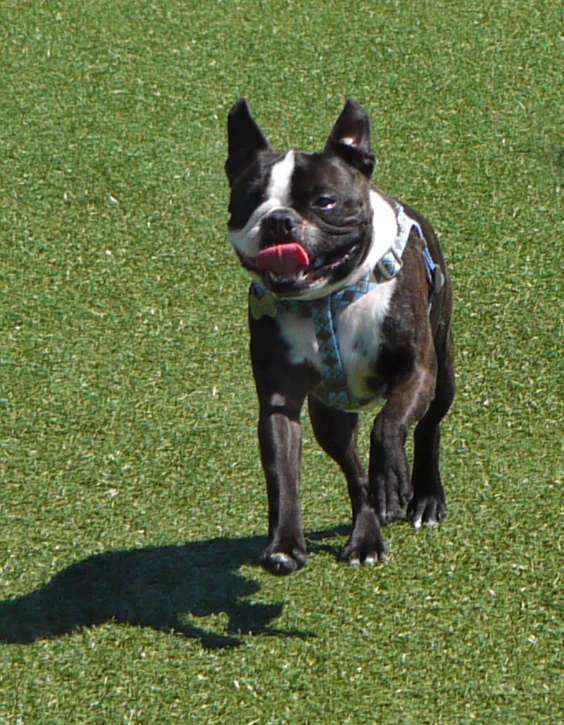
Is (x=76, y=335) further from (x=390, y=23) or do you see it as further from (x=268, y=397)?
(x=390, y=23)

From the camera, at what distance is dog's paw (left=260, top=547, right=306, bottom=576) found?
4133 millimetres

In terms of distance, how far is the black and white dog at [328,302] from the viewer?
4195 millimetres

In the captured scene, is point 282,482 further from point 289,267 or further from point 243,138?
point 243,138

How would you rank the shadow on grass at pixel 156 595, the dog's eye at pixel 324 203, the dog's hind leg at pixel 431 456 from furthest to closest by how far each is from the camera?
1. the dog's hind leg at pixel 431 456
2. the shadow on grass at pixel 156 595
3. the dog's eye at pixel 324 203

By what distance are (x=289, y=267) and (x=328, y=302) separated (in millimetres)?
302

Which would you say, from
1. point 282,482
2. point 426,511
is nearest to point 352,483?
point 426,511

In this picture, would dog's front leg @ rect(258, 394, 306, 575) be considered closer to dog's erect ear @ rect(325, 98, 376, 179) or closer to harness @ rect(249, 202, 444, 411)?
harness @ rect(249, 202, 444, 411)

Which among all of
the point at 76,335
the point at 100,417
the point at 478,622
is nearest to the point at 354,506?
the point at 478,622

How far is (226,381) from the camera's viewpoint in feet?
21.3

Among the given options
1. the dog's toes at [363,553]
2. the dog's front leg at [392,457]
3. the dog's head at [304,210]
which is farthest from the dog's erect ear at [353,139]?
the dog's toes at [363,553]

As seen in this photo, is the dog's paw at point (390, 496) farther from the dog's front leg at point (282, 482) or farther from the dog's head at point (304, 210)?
the dog's head at point (304, 210)

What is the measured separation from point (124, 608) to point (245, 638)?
49 cm

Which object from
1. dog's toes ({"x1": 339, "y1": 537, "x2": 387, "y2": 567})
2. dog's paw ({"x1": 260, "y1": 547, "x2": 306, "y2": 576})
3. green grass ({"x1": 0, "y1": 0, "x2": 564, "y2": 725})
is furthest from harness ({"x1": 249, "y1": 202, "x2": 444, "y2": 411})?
green grass ({"x1": 0, "y1": 0, "x2": 564, "y2": 725})

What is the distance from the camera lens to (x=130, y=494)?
5.61m
